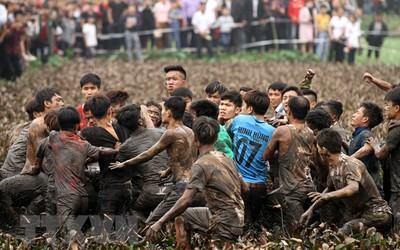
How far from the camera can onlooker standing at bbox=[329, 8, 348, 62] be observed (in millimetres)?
36750

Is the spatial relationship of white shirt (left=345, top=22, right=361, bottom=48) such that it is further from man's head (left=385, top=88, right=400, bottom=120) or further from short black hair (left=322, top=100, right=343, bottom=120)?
man's head (left=385, top=88, right=400, bottom=120)

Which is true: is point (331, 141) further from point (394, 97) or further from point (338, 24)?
point (338, 24)

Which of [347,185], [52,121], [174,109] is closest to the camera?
[347,185]

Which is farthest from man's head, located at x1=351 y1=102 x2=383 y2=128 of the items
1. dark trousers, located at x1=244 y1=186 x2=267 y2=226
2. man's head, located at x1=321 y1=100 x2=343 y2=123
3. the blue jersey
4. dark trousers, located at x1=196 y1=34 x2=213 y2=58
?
dark trousers, located at x1=196 y1=34 x2=213 y2=58

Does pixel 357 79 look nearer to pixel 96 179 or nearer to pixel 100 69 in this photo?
pixel 100 69

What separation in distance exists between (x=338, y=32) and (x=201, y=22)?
4.73 metres

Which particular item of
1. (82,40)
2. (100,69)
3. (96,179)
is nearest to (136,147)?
(96,179)

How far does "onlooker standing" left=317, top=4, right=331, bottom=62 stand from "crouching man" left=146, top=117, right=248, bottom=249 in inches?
1039

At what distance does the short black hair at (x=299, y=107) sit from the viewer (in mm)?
12516

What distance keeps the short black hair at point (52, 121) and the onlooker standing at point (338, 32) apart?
963 inches

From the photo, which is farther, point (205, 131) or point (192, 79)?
point (192, 79)

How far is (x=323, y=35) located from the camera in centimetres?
3744

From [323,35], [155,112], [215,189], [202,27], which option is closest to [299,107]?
[215,189]

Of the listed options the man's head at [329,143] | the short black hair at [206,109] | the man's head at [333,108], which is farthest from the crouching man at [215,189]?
the man's head at [333,108]
